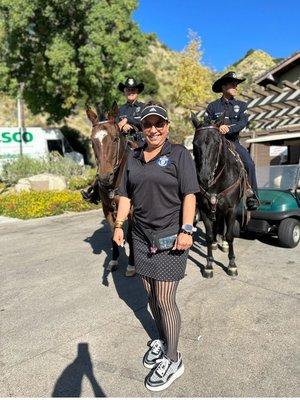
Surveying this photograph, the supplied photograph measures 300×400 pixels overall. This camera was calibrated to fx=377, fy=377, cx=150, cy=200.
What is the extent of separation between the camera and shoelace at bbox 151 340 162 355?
3.63 meters

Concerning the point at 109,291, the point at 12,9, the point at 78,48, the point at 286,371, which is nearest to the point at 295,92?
the point at 109,291

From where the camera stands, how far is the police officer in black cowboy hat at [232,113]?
6.41m

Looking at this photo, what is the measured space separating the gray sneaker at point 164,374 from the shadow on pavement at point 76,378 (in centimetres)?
42

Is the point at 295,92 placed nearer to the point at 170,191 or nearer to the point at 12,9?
the point at 170,191

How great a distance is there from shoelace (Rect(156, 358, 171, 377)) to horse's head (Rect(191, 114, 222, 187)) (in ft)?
8.91

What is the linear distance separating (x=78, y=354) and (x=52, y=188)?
12544mm

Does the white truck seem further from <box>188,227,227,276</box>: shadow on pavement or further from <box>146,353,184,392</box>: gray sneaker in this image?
<box>146,353,184,392</box>: gray sneaker

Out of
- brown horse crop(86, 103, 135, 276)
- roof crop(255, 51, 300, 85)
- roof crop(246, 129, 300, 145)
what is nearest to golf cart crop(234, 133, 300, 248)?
roof crop(246, 129, 300, 145)

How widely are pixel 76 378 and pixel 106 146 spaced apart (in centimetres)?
278

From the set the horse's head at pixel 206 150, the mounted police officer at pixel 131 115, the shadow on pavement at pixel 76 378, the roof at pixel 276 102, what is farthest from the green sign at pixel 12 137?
the shadow on pavement at pixel 76 378

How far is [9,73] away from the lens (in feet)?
69.0

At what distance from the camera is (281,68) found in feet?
69.8

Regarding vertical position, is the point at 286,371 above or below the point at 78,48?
below

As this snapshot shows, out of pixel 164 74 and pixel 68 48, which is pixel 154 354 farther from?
pixel 164 74
